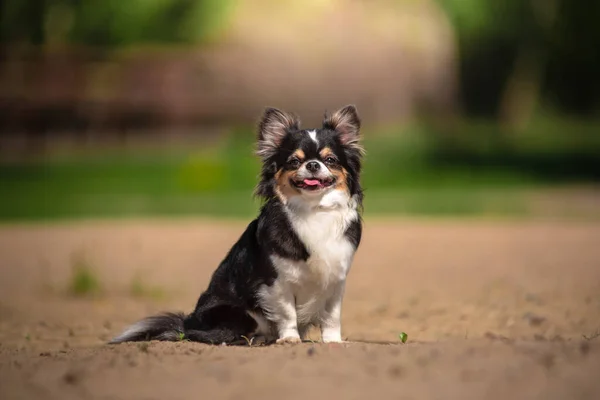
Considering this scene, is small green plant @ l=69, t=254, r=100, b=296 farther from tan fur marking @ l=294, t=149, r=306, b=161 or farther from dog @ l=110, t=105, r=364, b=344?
tan fur marking @ l=294, t=149, r=306, b=161

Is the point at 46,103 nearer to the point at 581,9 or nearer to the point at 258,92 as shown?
the point at 258,92

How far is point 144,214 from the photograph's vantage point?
22047mm

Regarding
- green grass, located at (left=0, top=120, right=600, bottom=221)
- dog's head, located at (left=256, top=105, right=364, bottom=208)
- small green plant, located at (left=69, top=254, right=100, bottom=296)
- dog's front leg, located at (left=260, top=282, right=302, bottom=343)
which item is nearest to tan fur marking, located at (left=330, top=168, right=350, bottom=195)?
dog's head, located at (left=256, top=105, right=364, bottom=208)

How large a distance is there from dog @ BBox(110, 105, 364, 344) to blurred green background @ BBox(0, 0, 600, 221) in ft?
63.9

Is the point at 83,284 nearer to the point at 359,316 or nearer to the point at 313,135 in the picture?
the point at 359,316

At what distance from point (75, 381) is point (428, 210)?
54.6 ft

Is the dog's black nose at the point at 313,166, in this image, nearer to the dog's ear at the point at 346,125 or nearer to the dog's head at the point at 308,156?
the dog's head at the point at 308,156

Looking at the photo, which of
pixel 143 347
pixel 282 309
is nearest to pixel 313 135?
pixel 282 309

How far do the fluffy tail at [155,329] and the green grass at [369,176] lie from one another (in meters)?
13.1

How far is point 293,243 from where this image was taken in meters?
7.51

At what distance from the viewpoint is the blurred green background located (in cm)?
2972

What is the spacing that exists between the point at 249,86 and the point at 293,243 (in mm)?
27290

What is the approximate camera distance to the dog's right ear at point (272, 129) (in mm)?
7867

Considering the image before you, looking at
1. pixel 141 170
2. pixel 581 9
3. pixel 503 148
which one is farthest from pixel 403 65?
pixel 141 170
